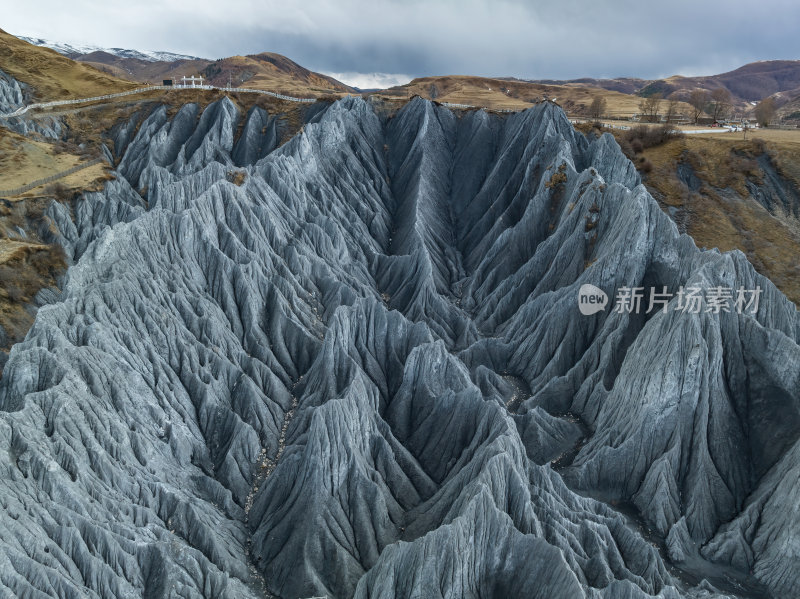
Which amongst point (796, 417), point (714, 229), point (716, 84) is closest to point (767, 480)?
point (796, 417)

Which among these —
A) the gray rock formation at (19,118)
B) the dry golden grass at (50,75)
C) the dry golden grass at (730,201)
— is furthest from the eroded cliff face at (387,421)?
the dry golden grass at (50,75)

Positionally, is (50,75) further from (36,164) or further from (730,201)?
(730,201)

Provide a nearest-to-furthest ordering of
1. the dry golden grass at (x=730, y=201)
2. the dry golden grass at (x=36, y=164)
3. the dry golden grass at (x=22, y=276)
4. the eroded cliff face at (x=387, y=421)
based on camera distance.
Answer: the eroded cliff face at (x=387, y=421) < the dry golden grass at (x=22, y=276) < the dry golden grass at (x=730, y=201) < the dry golden grass at (x=36, y=164)

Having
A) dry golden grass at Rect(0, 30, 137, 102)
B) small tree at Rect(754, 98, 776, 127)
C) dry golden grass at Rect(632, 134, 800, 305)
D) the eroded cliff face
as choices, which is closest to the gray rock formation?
dry golden grass at Rect(0, 30, 137, 102)

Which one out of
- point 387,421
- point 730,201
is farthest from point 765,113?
point 387,421

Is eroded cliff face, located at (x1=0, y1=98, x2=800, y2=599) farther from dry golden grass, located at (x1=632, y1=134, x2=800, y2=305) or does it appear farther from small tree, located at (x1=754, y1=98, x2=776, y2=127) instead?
small tree, located at (x1=754, y1=98, x2=776, y2=127)

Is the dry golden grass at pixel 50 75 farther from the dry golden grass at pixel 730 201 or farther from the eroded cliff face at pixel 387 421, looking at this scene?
the dry golden grass at pixel 730 201
